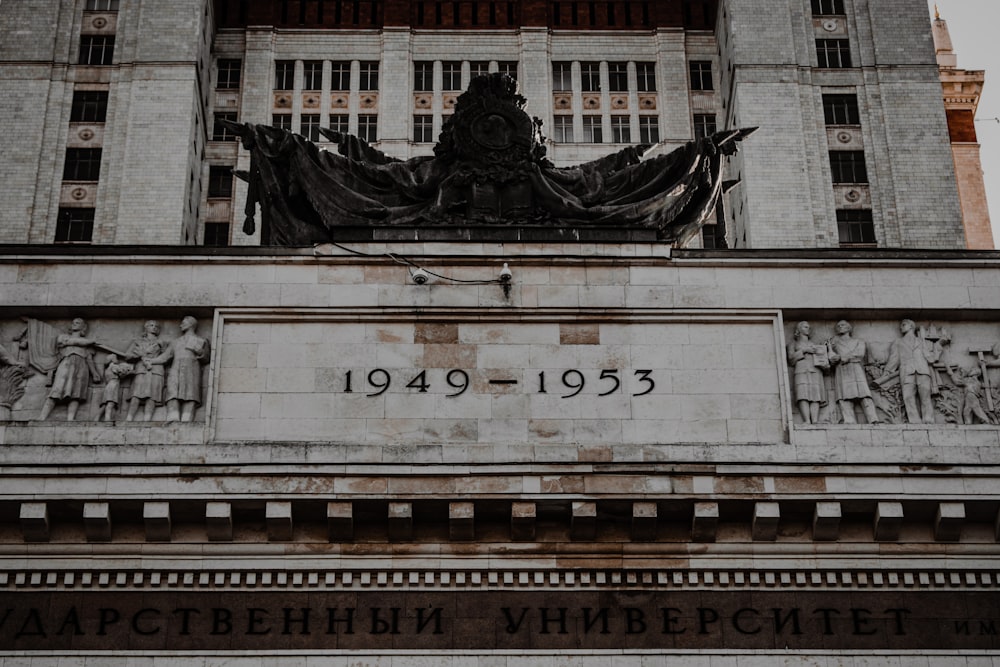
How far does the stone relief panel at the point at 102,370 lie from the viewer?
2734 cm

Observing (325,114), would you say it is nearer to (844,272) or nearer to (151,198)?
(151,198)

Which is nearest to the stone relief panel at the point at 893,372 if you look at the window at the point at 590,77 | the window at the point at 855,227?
the window at the point at 855,227

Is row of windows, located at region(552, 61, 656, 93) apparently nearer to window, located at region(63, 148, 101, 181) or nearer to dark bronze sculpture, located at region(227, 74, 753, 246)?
window, located at region(63, 148, 101, 181)

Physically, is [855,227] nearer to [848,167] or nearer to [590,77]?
[848,167]

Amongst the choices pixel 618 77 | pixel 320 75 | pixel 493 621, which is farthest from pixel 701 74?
pixel 493 621

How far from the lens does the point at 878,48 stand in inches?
2468

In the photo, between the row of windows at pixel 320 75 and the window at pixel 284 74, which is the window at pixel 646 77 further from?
the window at pixel 284 74

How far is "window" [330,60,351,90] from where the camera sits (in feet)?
204

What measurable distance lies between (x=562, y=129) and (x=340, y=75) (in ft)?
27.5

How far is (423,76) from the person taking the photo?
62.5 metres

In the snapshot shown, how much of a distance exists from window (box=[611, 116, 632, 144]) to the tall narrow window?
0.47m

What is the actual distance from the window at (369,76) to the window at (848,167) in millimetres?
16579

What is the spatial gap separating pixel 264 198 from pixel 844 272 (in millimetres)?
10122

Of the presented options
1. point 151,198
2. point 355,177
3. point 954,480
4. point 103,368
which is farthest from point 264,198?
point 151,198
